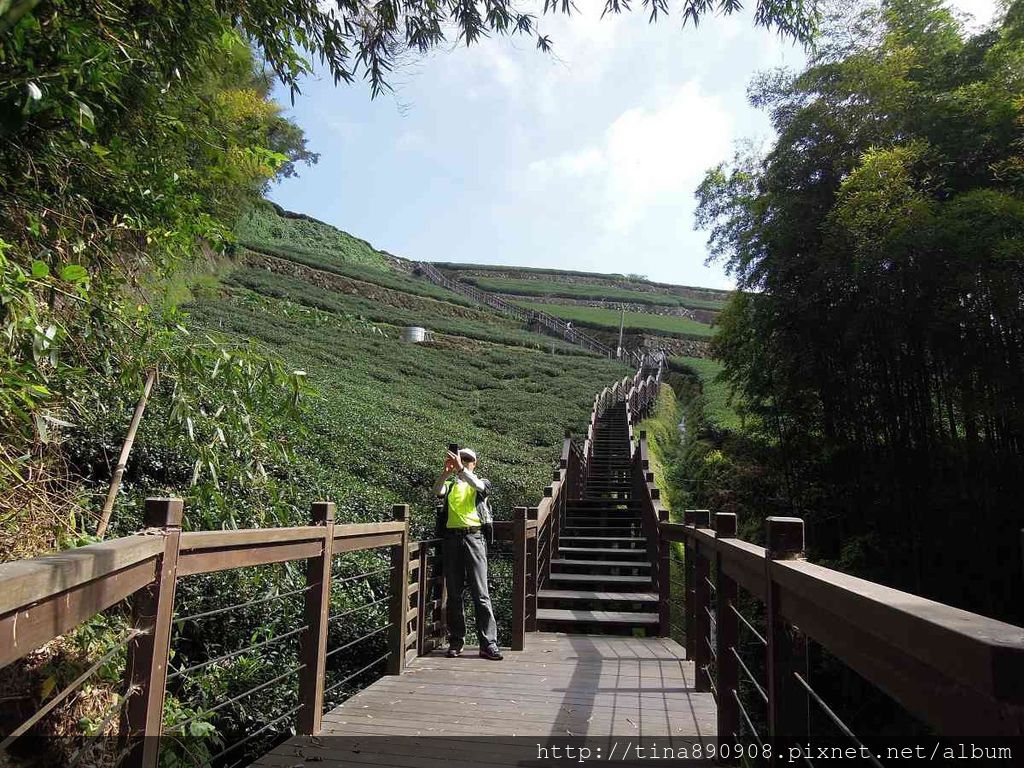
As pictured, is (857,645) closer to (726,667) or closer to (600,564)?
(726,667)

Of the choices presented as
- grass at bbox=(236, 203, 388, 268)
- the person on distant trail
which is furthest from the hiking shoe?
grass at bbox=(236, 203, 388, 268)

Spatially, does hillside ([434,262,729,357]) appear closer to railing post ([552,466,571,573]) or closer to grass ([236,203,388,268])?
grass ([236,203,388,268])

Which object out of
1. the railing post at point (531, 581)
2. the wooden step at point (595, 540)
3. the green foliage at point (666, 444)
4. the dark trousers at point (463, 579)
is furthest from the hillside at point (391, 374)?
the green foliage at point (666, 444)

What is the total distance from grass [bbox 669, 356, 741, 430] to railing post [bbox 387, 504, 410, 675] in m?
9.96

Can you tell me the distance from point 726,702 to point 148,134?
12.9 ft

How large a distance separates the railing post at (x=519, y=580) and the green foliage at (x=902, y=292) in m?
5.54

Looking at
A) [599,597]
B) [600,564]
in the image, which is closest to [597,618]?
[599,597]

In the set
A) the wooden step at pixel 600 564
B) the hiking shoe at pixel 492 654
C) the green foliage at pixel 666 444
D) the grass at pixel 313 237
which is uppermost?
the grass at pixel 313 237

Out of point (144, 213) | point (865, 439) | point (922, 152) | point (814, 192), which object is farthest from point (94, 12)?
point (865, 439)

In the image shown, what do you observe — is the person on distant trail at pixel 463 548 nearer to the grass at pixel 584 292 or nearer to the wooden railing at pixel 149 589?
the wooden railing at pixel 149 589

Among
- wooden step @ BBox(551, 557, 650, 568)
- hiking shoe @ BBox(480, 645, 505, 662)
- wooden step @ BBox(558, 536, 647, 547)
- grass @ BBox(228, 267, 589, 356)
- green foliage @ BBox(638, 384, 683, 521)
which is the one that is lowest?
hiking shoe @ BBox(480, 645, 505, 662)

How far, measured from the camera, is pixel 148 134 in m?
3.43

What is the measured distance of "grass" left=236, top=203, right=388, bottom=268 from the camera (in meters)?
38.0

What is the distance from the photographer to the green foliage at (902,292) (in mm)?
7445
